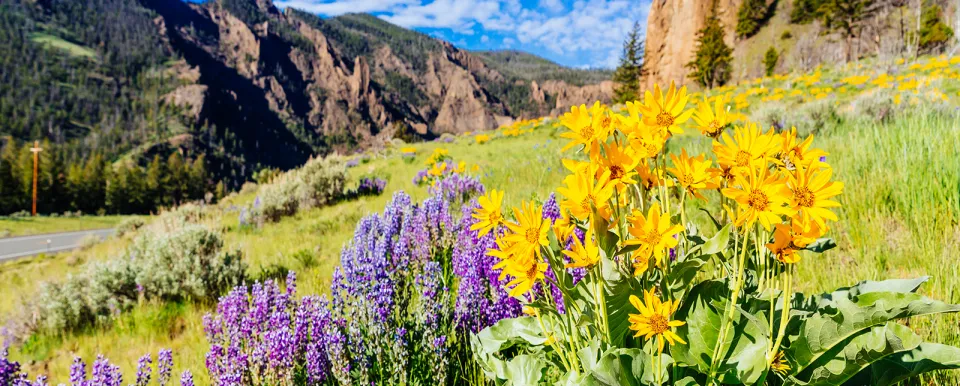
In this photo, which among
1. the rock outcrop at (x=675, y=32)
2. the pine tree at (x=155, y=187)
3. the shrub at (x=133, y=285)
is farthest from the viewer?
the pine tree at (x=155, y=187)

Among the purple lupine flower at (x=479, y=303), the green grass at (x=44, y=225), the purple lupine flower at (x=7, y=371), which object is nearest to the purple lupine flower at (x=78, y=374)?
the purple lupine flower at (x=7, y=371)

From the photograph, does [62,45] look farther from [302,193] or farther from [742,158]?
[742,158]

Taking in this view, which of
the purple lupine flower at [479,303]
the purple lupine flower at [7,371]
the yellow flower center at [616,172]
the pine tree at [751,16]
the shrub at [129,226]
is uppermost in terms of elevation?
the pine tree at [751,16]

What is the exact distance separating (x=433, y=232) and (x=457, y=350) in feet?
4.76

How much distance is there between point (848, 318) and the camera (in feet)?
3.72

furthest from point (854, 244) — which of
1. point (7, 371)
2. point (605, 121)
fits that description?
point (7, 371)

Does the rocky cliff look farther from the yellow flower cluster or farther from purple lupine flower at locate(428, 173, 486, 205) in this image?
the yellow flower cluster

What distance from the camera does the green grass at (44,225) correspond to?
36553 millimetres

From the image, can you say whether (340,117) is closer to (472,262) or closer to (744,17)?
(744,17)

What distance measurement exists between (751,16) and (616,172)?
62.6 meters

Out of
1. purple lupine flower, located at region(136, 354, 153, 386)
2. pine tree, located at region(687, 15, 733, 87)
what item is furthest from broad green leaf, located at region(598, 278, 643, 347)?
pine tree, located at region(687, 15, 733, 87)

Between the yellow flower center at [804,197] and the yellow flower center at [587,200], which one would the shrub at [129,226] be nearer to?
the yellow flower center at [587,200]

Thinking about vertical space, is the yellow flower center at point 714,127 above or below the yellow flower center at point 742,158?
above

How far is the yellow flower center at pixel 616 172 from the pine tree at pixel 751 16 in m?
61.8
